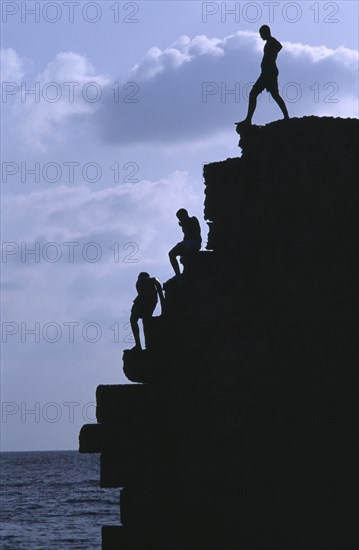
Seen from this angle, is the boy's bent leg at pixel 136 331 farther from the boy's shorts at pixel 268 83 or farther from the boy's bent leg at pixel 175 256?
the boy's shorts at pixel 268 83

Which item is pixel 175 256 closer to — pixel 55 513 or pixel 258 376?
pixel 258 376

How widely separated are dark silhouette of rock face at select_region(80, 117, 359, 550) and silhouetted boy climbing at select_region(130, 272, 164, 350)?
306 millimetres

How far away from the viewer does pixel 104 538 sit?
17.0 metres

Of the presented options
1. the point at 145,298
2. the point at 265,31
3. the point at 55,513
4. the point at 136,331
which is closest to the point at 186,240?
the point at 145,298

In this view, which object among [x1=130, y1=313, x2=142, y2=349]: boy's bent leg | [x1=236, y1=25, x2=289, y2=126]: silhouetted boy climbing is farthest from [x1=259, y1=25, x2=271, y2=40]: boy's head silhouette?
[x1=130, y1=313, x2=142, y2=349]: boy's bent leg

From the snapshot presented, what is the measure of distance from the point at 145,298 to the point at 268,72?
162 inches

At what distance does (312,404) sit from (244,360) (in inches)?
45.1

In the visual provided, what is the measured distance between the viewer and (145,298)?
17.5 m

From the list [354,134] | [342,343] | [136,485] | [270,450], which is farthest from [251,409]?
[354,134]

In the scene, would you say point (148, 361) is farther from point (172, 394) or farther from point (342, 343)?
point (342, 343)

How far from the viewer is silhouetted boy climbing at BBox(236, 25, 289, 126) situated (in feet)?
57.2

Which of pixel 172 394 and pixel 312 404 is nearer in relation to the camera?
pixel 312 404

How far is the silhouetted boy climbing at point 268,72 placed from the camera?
57.2ft

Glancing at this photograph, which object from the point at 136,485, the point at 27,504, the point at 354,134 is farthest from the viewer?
the point at 27,504
